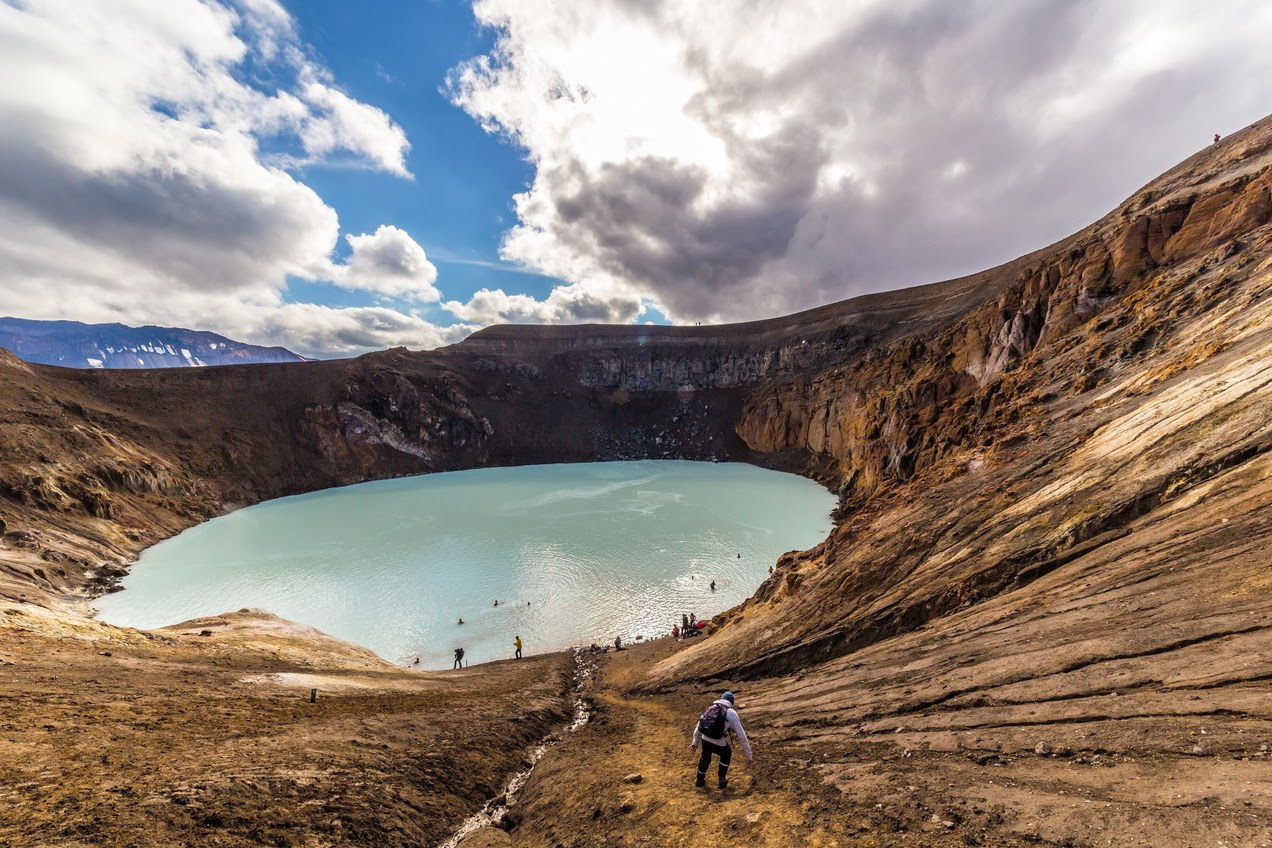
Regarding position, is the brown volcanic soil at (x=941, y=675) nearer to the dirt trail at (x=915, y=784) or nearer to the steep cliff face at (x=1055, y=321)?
the dirt trail at (x=915, y=784)

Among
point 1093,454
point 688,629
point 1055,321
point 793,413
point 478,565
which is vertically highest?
point 793,413

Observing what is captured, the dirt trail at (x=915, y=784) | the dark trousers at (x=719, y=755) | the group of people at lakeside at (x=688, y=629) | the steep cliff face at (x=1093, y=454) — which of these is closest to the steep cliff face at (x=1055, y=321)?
the steep cliff face at (x=1093, y=454)

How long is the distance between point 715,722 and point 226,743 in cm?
824

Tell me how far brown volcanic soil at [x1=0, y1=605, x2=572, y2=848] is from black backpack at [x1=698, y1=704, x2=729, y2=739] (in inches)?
193

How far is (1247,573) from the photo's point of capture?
19.2 ft

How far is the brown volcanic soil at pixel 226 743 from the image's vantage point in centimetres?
598

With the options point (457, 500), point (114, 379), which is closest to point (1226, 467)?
point (457, 500)

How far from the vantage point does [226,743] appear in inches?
314

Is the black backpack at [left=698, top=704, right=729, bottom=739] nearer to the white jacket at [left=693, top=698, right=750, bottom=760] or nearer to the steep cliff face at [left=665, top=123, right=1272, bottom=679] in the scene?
the white jacket at [left=693, top=698, right=750, bottom=760]

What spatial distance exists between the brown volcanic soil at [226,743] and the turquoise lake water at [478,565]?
363 inches

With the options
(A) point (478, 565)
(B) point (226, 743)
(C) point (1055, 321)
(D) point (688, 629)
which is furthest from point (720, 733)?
(C) point (1055, 321)

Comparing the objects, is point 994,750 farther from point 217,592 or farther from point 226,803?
point 217,592

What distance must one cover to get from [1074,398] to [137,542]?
55755 millimetres

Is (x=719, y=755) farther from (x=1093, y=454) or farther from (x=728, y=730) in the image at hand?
(x=1093, y=454)
